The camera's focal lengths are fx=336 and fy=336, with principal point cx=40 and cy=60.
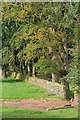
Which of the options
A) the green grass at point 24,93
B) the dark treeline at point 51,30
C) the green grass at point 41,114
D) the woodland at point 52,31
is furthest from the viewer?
the green grass at point 24,93

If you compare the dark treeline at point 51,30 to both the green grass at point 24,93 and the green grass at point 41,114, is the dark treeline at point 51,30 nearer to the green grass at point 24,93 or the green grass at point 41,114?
the green grass at point 41,114

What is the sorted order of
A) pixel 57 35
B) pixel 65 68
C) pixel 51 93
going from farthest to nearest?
1. pixel 51 93
2. pixel 65 68
3. pixel 57 35

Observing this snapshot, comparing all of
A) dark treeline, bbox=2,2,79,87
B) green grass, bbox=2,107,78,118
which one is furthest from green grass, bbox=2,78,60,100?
green grass, bbox=2,107,78,118

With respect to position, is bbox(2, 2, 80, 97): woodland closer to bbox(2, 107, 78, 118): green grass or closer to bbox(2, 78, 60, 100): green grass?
bbox(2, 107, 78, 118): green grass

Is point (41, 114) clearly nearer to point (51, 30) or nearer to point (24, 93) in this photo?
point (51, 30)

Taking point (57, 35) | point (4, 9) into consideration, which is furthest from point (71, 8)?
point (4, 9)

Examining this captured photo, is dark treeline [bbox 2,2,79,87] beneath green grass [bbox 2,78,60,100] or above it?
above

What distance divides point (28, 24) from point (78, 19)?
2987 mm

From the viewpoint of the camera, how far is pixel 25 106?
13625mm

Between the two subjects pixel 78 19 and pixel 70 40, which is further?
pixel 70 40

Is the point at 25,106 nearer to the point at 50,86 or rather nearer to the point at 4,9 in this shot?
the point at 4,9

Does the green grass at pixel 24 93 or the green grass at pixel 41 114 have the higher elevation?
the green grass at pixel 24 93

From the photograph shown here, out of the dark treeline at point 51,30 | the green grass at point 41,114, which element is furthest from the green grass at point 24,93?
the green grass at point 41,114

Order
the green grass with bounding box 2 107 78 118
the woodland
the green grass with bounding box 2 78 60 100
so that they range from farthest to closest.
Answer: the green grass with bounding box 2 78 60 100
the woodland
the green grass with bounding box 2 107 78 118
